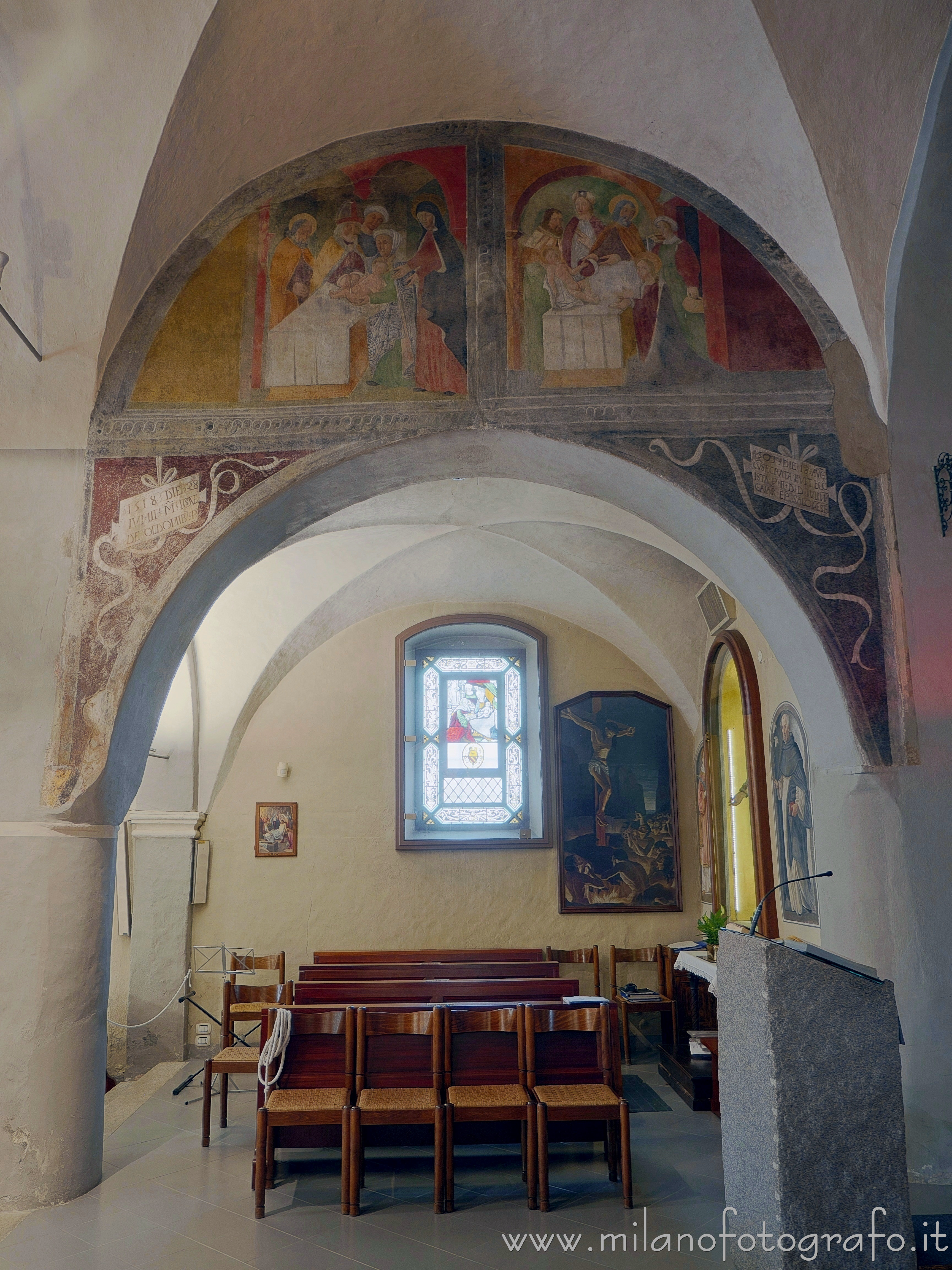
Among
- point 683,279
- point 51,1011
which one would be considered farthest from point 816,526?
point 51,1011

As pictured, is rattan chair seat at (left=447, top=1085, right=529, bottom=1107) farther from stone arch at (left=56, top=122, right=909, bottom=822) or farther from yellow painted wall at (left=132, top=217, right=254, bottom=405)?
yellow painted wall at (left=132, top=217, right=254, bottom=405)

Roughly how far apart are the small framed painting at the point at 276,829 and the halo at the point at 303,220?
5.92 m

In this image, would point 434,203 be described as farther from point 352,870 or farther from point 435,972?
point 352,870

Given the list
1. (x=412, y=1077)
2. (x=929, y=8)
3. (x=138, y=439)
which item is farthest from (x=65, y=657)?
(x=929, y=8)

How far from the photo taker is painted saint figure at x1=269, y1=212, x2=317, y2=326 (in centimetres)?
611

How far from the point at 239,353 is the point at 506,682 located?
5.65 meters

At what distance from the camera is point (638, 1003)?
8656 mm

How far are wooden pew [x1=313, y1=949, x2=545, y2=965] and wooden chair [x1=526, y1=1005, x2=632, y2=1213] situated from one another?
11.1 feet

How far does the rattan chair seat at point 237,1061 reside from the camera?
6.18m

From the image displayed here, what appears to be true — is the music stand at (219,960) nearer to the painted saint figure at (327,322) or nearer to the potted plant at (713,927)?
the potted plant at (713,927)

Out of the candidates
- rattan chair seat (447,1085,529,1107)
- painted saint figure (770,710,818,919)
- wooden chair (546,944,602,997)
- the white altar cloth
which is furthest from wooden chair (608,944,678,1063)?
rattan chair seat (447,1085,529,1107)

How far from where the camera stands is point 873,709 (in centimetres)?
525

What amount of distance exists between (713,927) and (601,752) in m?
2.67

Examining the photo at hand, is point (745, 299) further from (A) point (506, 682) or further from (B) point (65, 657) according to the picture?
(A) point (506, 682)
